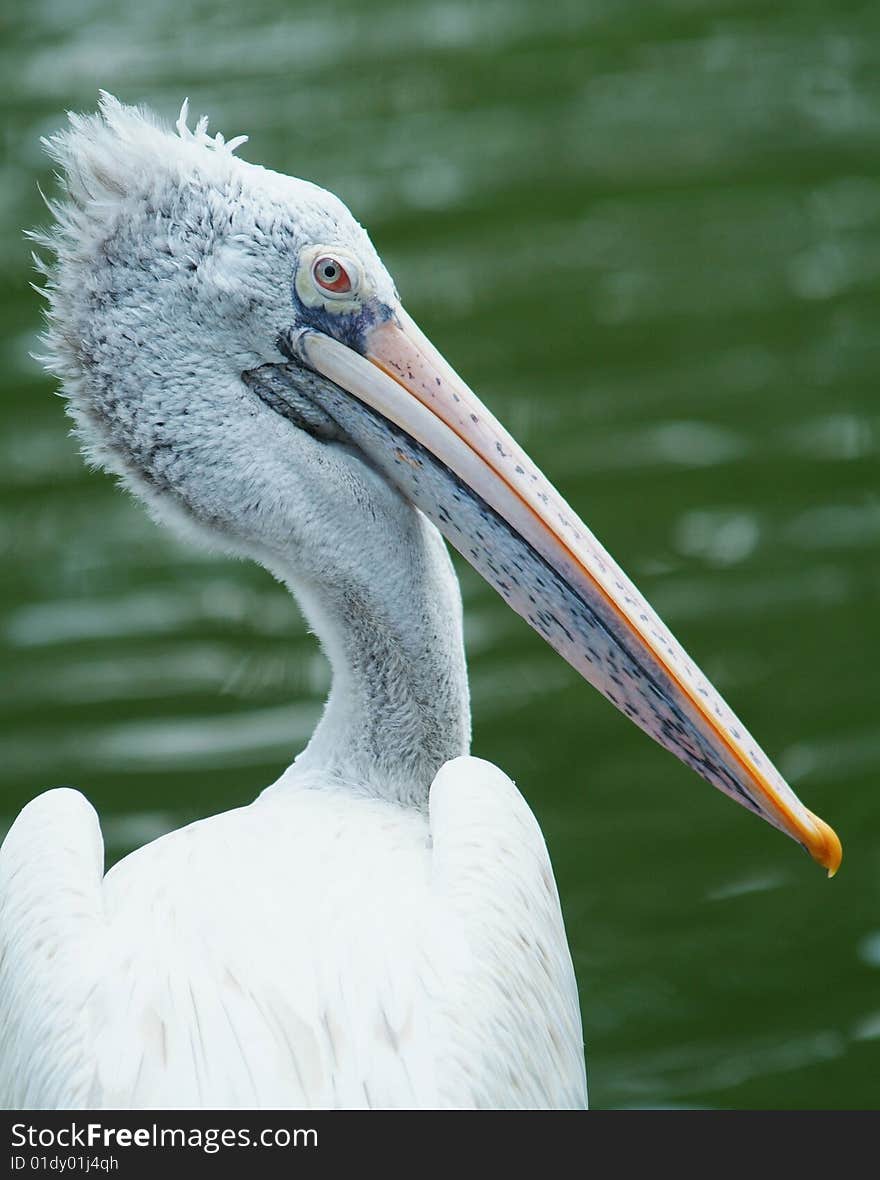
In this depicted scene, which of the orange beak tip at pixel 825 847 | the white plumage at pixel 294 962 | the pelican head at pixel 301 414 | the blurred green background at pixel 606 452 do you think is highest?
the blurred green background at pixel 606 452

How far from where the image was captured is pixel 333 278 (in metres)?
3.24

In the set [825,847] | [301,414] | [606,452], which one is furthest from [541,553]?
[606,452]

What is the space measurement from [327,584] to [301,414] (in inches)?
11.9

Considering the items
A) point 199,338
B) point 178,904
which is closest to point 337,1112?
point 178,904

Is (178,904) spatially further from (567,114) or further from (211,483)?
(567,114)

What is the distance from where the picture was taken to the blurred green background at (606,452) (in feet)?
16.3

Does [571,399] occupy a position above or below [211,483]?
above

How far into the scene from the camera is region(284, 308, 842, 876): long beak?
3.25 m

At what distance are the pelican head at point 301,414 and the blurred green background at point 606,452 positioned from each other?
157 cm

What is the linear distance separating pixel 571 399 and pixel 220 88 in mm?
2760

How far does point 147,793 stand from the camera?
555 cm

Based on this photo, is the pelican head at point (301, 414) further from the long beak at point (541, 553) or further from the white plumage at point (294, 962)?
the white plumage at point (294, 962)

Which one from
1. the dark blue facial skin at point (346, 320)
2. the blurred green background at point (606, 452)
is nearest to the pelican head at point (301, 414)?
the dark blue facial skin at point (346, 320)

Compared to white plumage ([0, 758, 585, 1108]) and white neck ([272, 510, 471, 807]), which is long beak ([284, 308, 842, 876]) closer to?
white neck ([272, 510, 471, 807])
